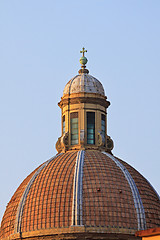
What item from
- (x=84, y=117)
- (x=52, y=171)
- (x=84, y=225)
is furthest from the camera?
(x=84, y=117)

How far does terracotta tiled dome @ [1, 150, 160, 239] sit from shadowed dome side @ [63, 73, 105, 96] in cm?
696

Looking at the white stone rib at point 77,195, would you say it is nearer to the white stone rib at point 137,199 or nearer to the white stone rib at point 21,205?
the white stone rib at point 137,199

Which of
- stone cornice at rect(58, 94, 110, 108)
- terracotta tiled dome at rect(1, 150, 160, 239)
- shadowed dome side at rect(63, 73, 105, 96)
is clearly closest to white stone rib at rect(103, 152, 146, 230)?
terracotta tiled dome at rect(1, 150, 160, 239)

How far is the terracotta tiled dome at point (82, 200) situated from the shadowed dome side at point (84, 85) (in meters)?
6.96

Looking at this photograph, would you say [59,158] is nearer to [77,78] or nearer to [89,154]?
[89,154]

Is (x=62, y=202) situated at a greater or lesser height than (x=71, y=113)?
lesser

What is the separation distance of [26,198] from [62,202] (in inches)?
154

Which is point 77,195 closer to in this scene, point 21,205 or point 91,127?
point 21,205

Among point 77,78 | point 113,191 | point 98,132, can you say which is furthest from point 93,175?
point 77,78

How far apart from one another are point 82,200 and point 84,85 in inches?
520

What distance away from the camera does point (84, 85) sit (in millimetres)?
71875

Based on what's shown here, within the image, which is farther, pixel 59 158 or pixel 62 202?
pixel 59 158

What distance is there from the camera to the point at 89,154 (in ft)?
223

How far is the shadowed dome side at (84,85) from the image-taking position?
71.8 meters
